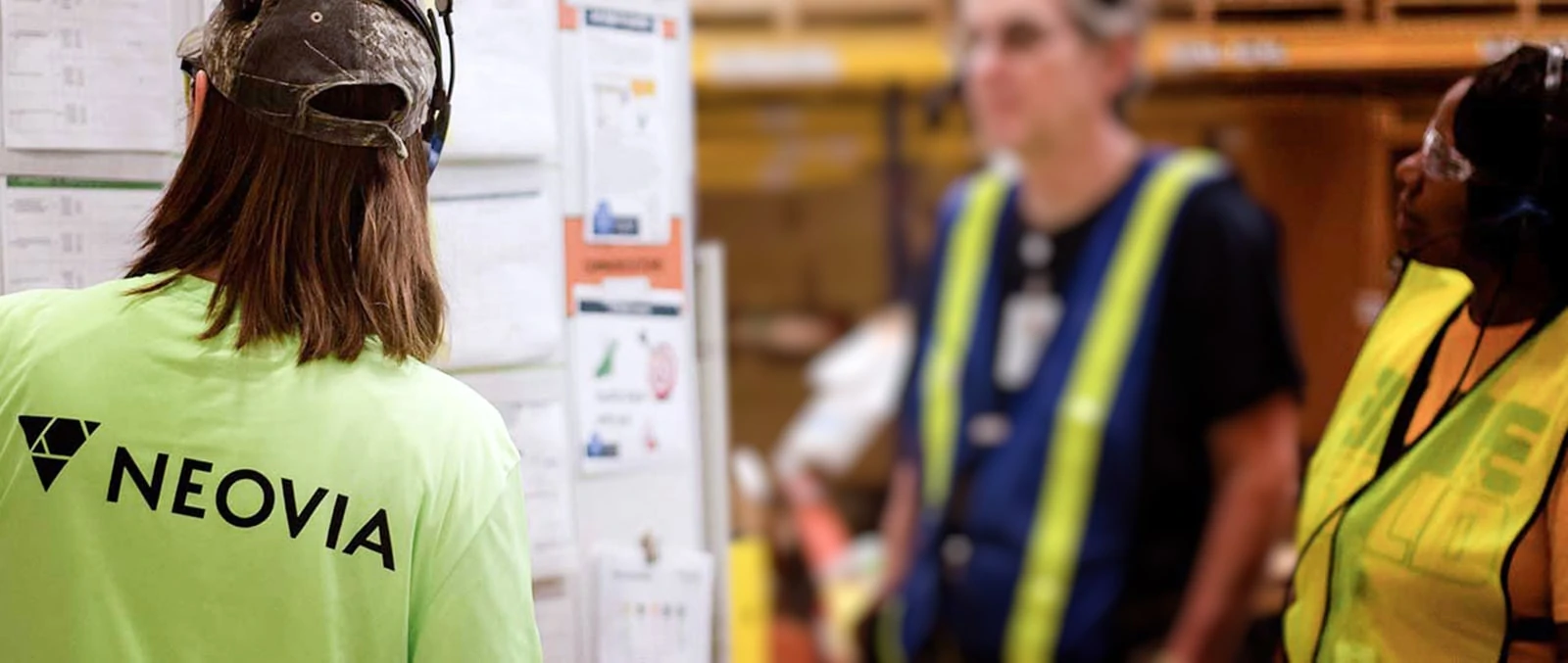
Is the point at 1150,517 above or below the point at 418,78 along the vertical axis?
below

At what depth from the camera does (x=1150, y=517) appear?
3.73 metres

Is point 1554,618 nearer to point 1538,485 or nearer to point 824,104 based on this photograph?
point 1538,485

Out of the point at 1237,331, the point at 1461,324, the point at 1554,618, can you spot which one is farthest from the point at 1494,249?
the point at 1237,331

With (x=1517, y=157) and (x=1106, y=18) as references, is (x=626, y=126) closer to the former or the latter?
(x=1517, y=157)

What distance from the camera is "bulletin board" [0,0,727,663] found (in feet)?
6.28

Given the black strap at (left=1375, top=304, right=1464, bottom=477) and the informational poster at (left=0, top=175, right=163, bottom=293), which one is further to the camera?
the black strap at (left=1375, top=304, right=1464, bottom=477)

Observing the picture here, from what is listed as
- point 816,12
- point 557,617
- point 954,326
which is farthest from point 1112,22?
point 557,617

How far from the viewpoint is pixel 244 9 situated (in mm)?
1438

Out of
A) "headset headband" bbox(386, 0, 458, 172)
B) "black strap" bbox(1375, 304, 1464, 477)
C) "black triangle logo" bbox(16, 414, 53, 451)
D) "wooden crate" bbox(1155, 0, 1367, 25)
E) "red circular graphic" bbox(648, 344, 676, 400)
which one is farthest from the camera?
"wooden crate" bbox(1155, 0, 1367, 25)

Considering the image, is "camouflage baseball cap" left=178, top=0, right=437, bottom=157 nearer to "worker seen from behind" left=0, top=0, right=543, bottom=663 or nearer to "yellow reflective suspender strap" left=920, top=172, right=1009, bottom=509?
"worker seen from behind" left=0, top=0, right=543, bottom=663

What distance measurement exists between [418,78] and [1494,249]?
1.30 metres

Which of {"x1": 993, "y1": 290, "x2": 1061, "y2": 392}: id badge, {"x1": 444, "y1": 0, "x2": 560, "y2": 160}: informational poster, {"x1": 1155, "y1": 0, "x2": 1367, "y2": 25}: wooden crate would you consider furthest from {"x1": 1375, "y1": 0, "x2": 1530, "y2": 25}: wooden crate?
{"x1": 444, "y1": 0, "x2": 560, "y2": 160}: informational poster

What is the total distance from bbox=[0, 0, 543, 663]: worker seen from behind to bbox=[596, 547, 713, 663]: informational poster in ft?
2.60

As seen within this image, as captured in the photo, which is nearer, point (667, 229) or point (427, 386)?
point (427, 386)
